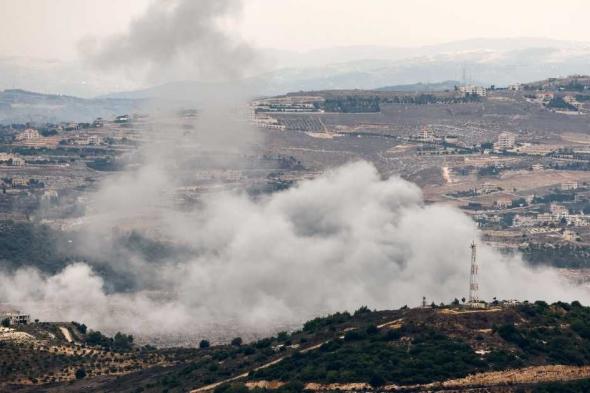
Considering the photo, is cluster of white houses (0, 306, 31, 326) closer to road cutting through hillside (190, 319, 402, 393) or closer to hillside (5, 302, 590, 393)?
hillside (5, 302, 590, 393)

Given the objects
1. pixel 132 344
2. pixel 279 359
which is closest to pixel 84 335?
pixel 132 344

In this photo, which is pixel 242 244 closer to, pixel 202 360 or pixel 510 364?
pixel 202 360

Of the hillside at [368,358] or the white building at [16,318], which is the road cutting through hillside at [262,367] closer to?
the hillside at [368,358]

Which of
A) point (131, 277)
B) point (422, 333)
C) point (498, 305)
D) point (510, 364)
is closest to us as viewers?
point (510, 364)

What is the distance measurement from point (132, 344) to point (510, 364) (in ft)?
164

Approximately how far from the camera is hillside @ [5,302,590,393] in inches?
4063

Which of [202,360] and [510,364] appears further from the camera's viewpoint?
[202,360]

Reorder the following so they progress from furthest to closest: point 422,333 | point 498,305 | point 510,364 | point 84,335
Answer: point 84,335 → point 498,305 → point 422,333 → point 510,364

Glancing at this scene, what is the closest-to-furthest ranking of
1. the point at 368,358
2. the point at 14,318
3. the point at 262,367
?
the point at 368,358 → the point at 262,367 → the point at 14,318

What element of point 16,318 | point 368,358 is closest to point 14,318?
point 16,318

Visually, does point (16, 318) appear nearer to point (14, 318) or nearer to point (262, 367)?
point (14, 318)

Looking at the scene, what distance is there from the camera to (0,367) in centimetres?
12562

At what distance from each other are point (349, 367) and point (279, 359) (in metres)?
9.65

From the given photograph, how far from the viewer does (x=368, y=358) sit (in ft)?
352
